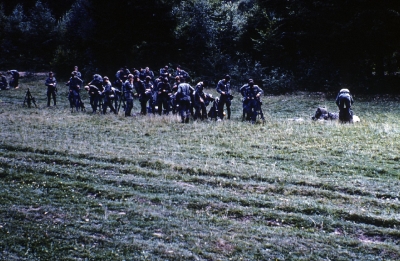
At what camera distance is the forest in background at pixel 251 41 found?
34.4 metres

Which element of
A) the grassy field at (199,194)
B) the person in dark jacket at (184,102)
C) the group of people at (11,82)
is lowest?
the grassy field at (199,194)

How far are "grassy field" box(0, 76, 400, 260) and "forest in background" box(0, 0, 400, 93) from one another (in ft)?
59.5

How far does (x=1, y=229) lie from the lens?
26.7ft

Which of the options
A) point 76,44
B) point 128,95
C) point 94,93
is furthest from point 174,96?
point 76,44

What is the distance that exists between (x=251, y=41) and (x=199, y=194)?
112 ft

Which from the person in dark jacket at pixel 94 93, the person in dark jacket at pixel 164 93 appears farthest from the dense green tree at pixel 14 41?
the person in dark jacket at pixel 164 93

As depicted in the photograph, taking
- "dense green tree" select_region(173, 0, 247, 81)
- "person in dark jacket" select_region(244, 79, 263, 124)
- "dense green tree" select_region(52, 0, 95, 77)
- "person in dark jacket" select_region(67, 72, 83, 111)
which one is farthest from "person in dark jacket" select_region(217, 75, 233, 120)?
"dense green tree" select_region(52, 0, 95, 77)

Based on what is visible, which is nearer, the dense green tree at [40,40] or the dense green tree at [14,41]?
the dense green tree at [40,40]

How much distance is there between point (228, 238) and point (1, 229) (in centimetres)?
403

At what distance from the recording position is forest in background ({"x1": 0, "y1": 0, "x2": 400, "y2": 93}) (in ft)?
113

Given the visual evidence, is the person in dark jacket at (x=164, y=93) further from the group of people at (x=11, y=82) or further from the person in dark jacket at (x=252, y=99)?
the group of people at (x=11, y=82)

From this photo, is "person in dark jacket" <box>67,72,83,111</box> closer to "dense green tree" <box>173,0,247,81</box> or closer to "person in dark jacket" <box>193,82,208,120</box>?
"person in dark jacket" <box>193,82,208,120</box>

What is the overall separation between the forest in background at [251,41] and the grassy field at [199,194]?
18.1 metres

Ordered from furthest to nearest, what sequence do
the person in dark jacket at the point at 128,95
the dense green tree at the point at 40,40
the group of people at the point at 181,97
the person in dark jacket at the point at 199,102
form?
the dense green tree at the point at 40,40 < the person in dark jacket at the point at 128,95 < the person in dark jacket at the point at 199,102 < the group of people at the point at 181,97
